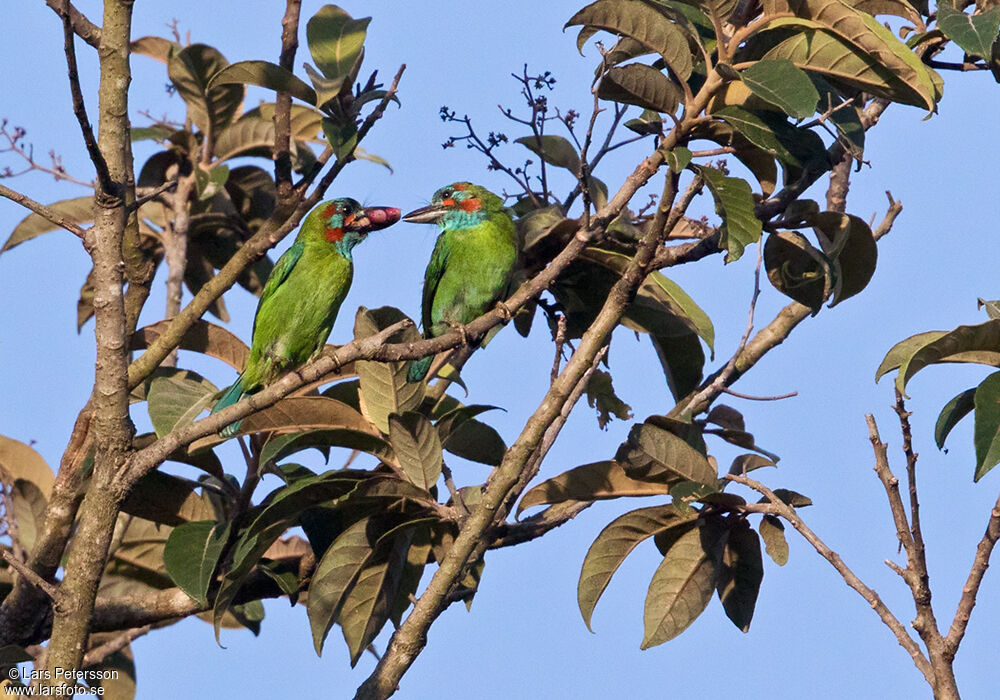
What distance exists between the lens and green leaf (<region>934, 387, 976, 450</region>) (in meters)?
2.68

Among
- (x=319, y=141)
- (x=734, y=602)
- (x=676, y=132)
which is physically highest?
(x=319, y=141)

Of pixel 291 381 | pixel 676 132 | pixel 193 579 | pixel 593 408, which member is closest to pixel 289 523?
pixel 193 579

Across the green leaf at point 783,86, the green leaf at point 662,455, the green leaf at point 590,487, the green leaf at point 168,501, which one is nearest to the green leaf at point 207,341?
the green leaf at point 168,501

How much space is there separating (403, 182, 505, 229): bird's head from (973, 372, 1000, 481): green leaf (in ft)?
8.79

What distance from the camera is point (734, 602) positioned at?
3129 mm

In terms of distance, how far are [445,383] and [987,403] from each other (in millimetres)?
1637

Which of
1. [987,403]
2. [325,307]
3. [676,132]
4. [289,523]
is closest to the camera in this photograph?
[987,403]

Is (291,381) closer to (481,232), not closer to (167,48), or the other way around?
(481,232)

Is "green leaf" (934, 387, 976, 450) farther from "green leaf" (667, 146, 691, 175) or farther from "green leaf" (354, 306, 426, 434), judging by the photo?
"green leaf" (354, 306, 426, 434)

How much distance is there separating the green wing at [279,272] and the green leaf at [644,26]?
2206 mm

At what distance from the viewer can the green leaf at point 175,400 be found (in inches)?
114

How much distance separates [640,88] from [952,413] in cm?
109

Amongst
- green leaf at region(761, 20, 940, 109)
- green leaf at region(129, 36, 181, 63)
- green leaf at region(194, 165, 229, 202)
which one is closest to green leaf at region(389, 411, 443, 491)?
green leaf at region(761, 20, 940, 109)

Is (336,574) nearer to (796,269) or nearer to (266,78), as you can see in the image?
(266,78)
